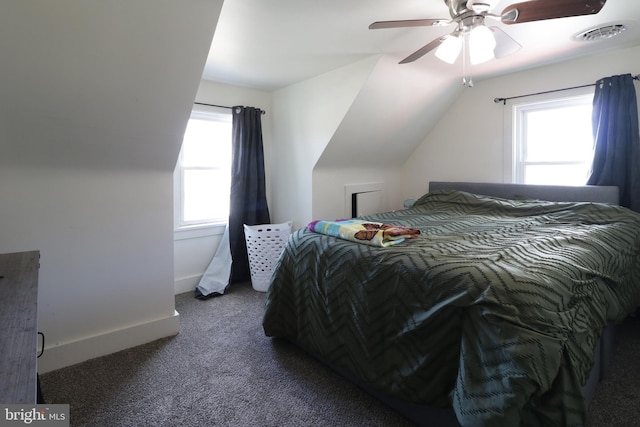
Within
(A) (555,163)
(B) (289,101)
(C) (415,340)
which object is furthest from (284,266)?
(A) (555,163)

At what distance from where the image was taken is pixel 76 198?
81.7 inches

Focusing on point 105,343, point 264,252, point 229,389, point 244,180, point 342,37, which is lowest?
point 229,389

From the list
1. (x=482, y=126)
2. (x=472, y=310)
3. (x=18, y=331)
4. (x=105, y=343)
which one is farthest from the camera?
(x=482, y=126)

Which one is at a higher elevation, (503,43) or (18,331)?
(503,43)

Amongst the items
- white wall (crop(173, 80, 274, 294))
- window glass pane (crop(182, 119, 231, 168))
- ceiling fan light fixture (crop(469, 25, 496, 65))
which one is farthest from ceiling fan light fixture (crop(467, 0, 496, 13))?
window glass pane (crop(182, 119, 231, 168))

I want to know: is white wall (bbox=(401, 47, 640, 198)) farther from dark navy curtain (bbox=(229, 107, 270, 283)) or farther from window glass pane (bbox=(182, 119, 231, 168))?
window glass pane (bbox=(182, 119, 231, 168))

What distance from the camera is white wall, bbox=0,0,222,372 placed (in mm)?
1498

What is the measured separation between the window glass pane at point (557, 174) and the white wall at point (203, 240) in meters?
2.83

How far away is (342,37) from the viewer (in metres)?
2.36

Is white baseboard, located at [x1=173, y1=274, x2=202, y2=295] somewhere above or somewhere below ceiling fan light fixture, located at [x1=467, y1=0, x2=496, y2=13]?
below

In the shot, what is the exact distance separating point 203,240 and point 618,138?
3.71 metres

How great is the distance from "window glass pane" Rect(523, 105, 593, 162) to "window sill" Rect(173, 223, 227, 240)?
3.18 m

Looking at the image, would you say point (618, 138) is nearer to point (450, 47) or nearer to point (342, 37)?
point (450, 47)

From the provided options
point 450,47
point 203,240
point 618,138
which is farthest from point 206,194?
point 618,138
